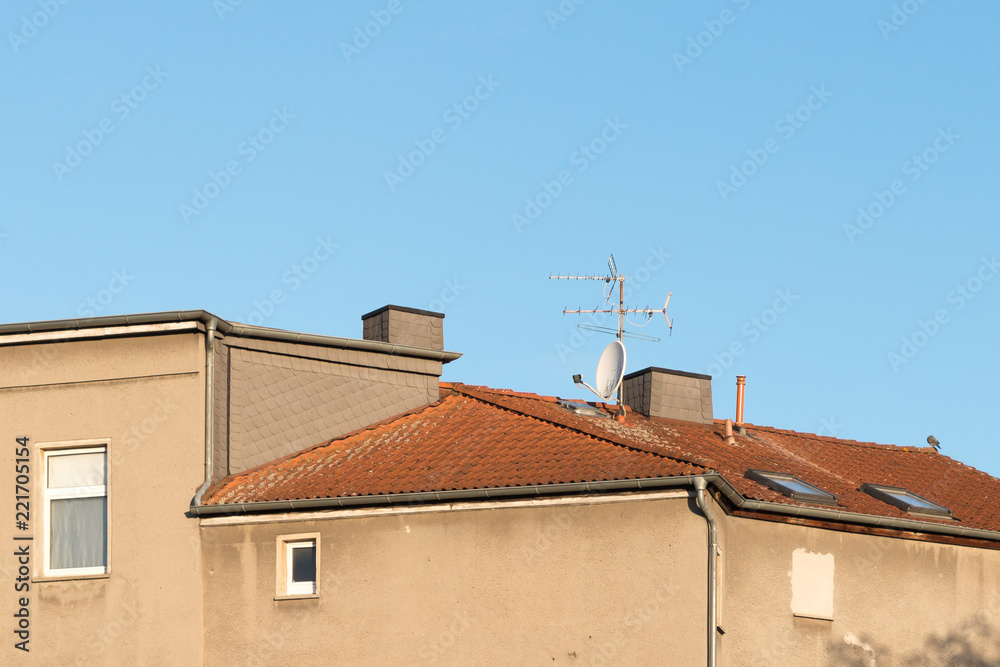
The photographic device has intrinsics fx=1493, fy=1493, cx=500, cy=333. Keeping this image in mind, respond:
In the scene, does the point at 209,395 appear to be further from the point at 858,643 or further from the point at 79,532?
the point at 858,643

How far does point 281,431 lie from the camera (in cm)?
2502

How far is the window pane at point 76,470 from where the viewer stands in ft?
77.2

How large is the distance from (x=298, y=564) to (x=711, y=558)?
6332 millimetres

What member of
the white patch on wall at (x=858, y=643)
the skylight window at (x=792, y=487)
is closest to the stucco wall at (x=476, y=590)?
the skylight window at (x=792, y=487)

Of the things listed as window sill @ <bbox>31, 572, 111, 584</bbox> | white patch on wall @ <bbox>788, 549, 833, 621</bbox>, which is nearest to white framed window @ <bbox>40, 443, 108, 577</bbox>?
window sill @ <bbox>31, 572, 111, 584</bbox>

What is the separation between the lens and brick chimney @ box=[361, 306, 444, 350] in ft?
90.4

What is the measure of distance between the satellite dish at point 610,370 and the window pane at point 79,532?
32.6ft

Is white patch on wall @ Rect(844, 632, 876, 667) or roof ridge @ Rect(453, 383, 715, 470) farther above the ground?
roof ridge @ Rect(453, 383, 715, 470)

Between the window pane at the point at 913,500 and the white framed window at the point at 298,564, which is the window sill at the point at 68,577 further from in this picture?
the window pane at the point at 913,500

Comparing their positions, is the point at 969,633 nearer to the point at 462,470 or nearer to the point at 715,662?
the point at 715,662

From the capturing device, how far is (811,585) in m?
23.5

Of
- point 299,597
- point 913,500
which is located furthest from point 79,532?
point 913,500

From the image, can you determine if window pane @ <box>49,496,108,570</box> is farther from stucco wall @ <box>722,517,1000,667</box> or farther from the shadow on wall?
the shadow on wall

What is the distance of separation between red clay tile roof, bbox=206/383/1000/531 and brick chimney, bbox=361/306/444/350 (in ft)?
3.15
